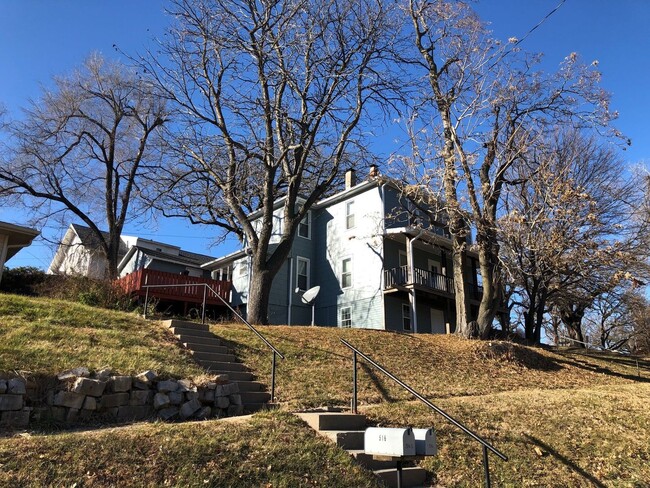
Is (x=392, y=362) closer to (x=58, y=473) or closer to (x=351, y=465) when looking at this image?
(x=351, y=465)

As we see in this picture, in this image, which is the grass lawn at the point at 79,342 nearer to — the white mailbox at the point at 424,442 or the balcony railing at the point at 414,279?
the white mailbox at the point at 424,442

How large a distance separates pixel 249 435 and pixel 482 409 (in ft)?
16.0

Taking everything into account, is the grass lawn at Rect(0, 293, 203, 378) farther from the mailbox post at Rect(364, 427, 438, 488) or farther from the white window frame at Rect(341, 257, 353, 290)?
the white window frame at Rect(341, 257, 353, 290)

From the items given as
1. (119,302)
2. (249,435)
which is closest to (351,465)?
(249,435)

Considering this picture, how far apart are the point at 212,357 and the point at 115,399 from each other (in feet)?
10.2

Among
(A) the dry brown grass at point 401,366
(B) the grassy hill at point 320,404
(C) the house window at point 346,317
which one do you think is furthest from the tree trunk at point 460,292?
(C) the house window at point 346,317

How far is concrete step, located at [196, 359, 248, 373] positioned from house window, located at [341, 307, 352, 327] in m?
14.3

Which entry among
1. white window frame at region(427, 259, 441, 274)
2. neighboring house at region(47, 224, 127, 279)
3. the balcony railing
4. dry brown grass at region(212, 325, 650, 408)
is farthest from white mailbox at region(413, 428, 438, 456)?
neighboring house at region(47, 224, 127, 279)

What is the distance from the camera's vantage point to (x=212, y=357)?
1098 cm

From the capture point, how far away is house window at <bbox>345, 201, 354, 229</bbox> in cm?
2605

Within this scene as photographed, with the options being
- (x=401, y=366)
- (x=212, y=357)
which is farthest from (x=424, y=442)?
(x=401, y=366)

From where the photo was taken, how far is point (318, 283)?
26891mm

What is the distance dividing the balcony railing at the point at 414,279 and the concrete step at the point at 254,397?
46.5ft

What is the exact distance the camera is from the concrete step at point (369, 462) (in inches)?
258
